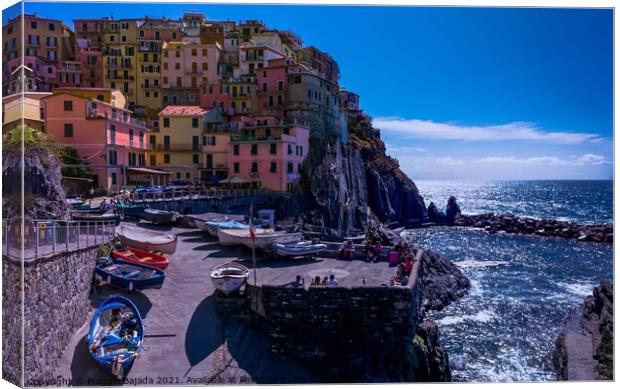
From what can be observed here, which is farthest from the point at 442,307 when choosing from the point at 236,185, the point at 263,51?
the point at 263,51

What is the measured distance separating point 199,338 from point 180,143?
14.7 meters

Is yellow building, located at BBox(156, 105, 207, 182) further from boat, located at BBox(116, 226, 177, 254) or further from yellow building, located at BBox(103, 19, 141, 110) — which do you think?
yellow building, located at BBox(103, 19, 141, 110)

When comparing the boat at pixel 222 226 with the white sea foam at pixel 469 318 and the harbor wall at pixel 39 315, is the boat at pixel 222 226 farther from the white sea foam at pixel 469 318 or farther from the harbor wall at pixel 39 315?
the white sea foam at pixel 469 318

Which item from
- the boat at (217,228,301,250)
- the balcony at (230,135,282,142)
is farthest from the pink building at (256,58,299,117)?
the boat at (217,228,301,250)

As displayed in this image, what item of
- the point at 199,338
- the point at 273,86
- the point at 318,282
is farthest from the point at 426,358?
the point at 273,86

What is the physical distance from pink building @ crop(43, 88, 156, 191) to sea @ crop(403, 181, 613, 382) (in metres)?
12.6

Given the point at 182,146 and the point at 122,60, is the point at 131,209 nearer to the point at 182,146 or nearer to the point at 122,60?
the point at 182,146

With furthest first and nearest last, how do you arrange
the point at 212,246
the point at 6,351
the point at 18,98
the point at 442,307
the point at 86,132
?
the point at 442,307 < the point at 86,132 < the point at 212,246 < the point at 18,98 < the point at 6,351

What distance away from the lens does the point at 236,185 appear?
2362 centimetres

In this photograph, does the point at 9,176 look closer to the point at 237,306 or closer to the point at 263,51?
the point at 237,306

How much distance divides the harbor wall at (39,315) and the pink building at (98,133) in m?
5.49

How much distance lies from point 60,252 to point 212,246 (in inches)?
232

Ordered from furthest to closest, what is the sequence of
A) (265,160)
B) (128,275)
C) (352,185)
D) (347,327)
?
(352,185), (265,160), (128,275), (347,327)

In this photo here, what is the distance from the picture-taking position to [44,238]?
368 inches
